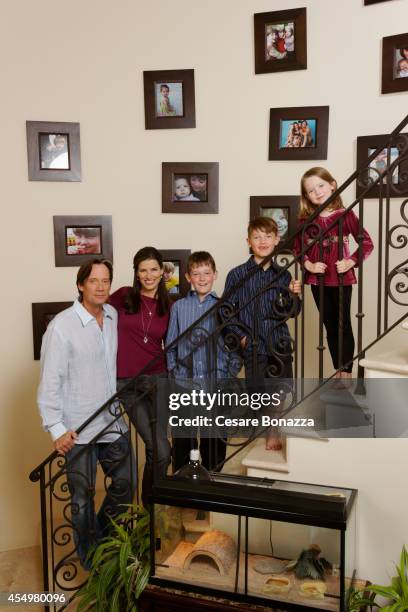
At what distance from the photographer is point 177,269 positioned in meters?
4.21

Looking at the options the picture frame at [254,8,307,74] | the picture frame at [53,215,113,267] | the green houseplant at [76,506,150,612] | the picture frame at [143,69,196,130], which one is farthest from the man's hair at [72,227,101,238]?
the green houseplant at [76,506,150,612]

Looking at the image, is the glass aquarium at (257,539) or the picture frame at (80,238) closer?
the glass aquarium at (257,539)

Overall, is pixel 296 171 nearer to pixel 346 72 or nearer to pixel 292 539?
pixel 346 72

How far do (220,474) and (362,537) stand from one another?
0.63 metres

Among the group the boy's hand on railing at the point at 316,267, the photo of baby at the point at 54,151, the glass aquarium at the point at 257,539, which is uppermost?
the photo of baby at the point at 54,151

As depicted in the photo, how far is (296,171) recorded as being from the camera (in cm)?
398

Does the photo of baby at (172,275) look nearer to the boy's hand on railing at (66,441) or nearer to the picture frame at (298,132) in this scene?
the picture frame at (298,132)

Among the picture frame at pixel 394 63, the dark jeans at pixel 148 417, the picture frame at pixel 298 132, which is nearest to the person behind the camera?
the dark jeans at pixel 148 417

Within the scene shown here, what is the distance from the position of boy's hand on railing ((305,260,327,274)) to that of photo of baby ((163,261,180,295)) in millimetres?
1427

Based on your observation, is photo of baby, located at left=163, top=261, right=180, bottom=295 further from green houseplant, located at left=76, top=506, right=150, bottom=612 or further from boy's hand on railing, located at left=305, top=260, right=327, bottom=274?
green houseplant, located at left=76, top=506, right=150, bottom=612

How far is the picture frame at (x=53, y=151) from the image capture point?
168 inches

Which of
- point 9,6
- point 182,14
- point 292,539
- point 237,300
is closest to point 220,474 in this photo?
point 292,539

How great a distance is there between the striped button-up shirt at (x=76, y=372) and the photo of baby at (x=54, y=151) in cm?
149

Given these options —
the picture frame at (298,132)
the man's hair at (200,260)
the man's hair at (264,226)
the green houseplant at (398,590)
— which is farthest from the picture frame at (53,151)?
the green houseplant at (398,590)
